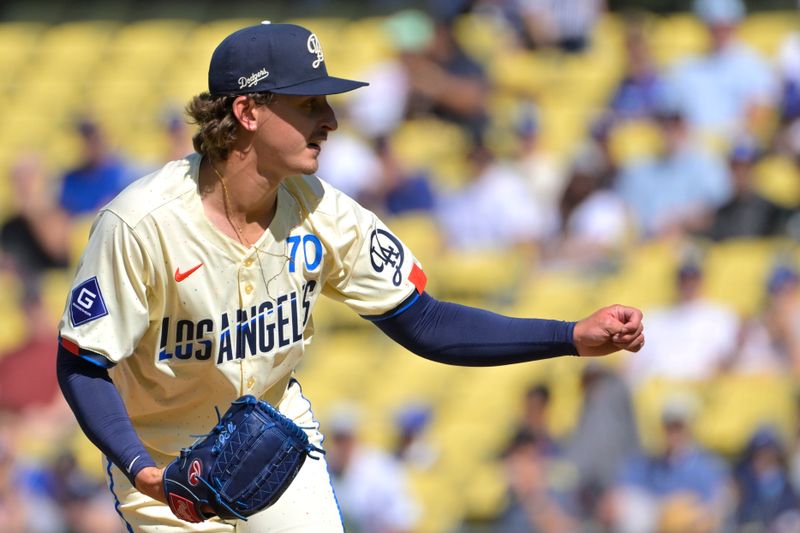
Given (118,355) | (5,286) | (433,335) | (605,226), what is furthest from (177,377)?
(5,286)

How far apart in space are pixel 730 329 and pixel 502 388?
147 centimetres

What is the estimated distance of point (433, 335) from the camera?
4.38 meters

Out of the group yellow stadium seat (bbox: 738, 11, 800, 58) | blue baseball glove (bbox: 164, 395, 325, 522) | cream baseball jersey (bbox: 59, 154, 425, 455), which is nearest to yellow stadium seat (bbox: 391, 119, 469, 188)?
yellow stadium seat (bbox: 738, 11, 800, 58)

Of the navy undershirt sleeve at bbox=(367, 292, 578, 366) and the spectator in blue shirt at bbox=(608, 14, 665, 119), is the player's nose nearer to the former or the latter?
the navy undershirt sleeve at bbox=(367, 292, 578, 366)

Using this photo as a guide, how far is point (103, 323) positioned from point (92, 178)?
24.6 feet

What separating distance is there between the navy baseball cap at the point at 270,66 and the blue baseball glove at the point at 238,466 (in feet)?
2.75

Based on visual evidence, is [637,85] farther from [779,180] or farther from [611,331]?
[611,331]

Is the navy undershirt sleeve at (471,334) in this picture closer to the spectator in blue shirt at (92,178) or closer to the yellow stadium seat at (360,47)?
the spectator in blue shirt at (92,178)

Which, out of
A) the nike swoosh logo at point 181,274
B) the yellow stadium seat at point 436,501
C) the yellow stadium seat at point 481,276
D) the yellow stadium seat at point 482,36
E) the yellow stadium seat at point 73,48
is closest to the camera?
the nike swoosh logo at point 181,274

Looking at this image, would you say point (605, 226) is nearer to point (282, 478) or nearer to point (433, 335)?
point (433, 335)

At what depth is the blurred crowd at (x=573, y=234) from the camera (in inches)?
308

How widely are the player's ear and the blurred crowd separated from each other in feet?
14.0

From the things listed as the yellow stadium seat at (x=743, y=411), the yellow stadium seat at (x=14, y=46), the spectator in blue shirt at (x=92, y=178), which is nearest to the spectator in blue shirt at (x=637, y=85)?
the yellow stadium seat at (x=743, y=411)

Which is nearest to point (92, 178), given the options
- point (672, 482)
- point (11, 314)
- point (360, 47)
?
point (11, 314)
